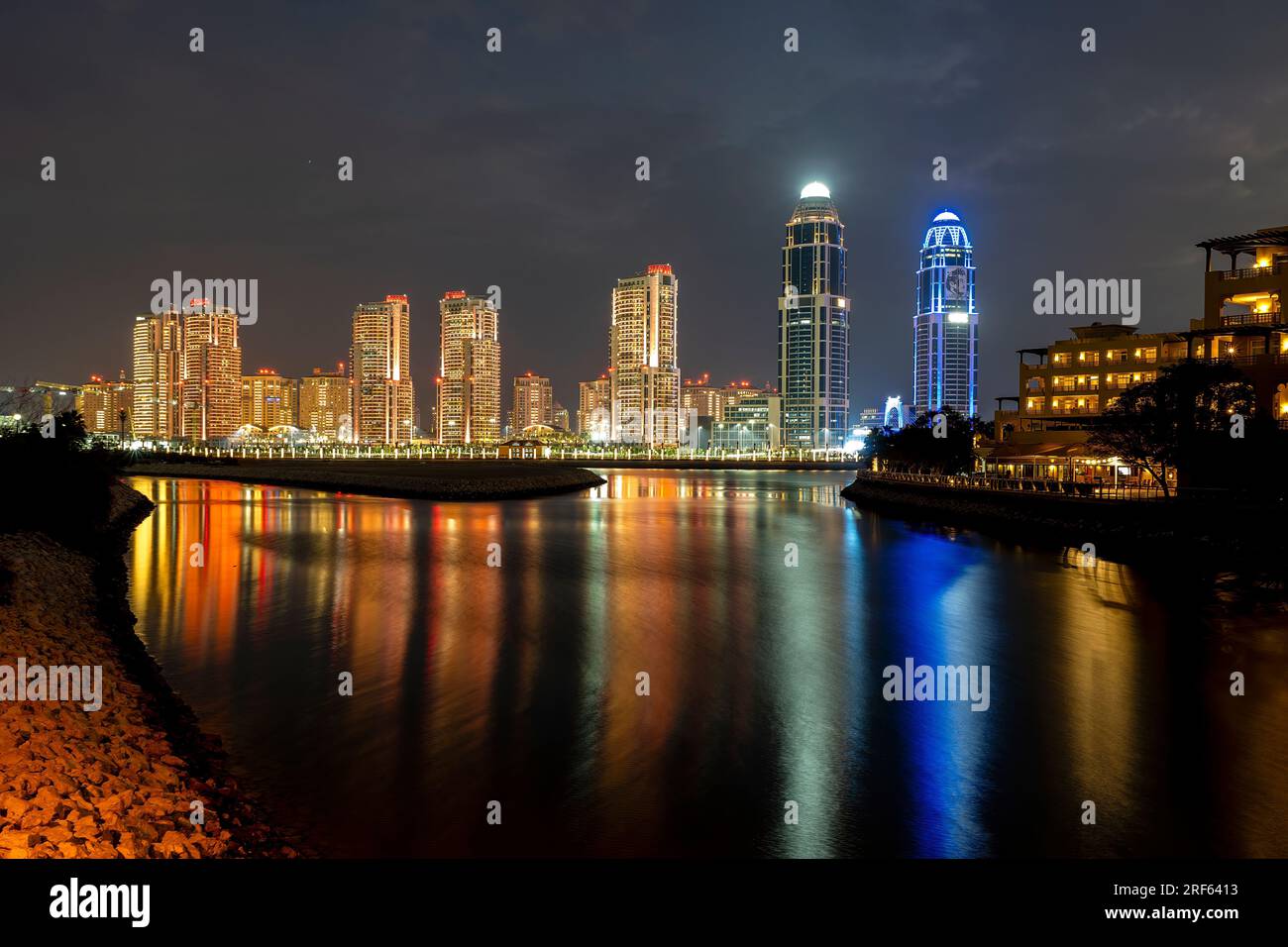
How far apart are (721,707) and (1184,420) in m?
Result: 36.6

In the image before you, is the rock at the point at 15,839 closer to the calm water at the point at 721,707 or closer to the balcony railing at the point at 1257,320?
the calm water at the point at 721,707

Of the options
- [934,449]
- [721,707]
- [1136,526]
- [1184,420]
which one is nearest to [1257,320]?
[1184,420]

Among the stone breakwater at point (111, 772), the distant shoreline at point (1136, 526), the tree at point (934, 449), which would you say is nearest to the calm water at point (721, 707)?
the stone breakwater at point (111, 772)

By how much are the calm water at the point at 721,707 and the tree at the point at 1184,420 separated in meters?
12.3

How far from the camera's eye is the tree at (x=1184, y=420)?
3781 cm

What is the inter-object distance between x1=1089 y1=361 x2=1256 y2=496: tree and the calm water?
12.3 m

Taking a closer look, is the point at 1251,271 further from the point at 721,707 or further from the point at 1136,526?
the point at 721,707

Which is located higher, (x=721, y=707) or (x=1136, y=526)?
(x=1136, y=526)

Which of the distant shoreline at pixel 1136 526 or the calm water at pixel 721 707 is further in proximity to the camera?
the distant shoreline at pixel 1136 526

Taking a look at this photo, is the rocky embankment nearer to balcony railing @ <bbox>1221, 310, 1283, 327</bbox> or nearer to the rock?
balcony railing @ <bbox>1221, 310, 1283, 327</bbox>

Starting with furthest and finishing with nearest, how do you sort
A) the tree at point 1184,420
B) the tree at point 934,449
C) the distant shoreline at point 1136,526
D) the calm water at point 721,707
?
the tree at point 934,449 → the tree at point 1184,420 → the distant shoreline at point 1136,526 → the calm water at point 721,707

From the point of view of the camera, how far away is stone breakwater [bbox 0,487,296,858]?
702cm

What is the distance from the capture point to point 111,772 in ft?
27.6

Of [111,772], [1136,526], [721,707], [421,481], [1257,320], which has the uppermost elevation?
[1257,320]
